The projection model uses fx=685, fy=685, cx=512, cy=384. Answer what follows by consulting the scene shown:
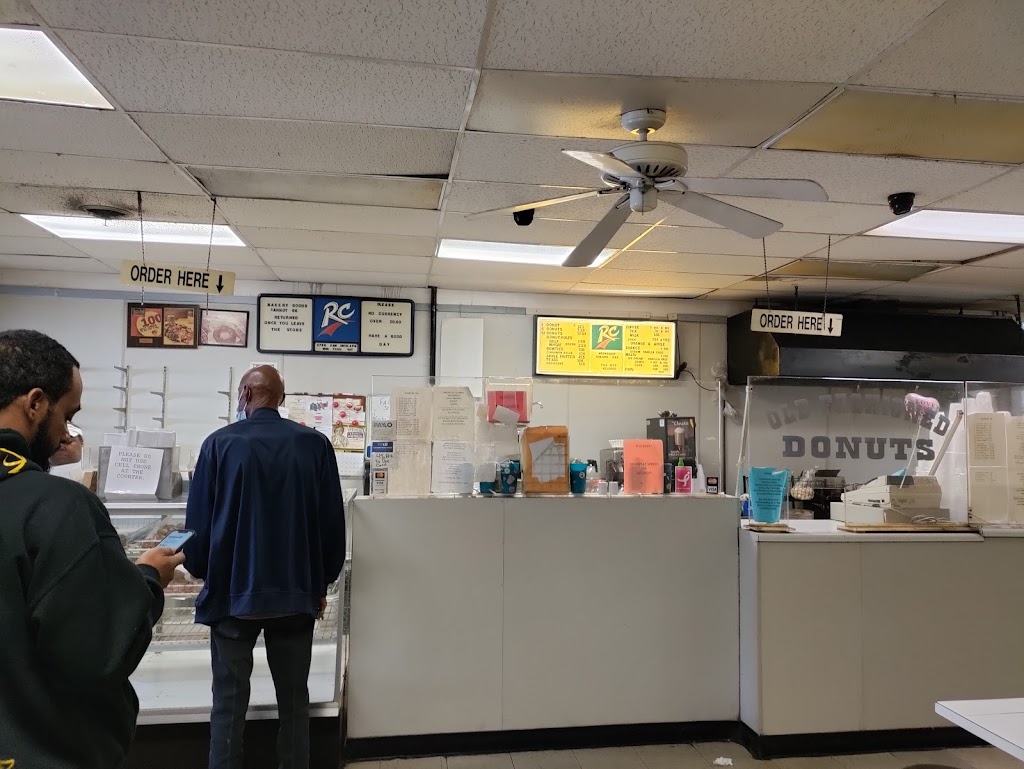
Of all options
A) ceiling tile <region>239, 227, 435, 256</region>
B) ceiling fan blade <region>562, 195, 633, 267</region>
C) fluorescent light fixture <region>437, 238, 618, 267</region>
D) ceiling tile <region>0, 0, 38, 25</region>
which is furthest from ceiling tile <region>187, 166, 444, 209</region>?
ceiling tile <region>0, 0, 38, 25</region>

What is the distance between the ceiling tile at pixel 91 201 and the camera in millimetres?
3557

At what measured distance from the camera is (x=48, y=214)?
3963 millimetres

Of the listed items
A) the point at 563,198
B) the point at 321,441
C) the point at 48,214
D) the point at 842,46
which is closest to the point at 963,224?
the point at 842,46

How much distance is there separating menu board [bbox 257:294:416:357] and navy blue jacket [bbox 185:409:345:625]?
127 inches

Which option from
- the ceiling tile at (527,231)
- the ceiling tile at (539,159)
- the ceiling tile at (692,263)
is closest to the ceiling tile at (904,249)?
the ceiling tile at (692,263)

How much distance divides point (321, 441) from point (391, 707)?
4.44 ft

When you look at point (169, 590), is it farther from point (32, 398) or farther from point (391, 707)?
point (32, 398)

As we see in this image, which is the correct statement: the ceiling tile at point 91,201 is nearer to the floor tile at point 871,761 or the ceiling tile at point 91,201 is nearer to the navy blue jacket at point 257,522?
the navy blue jacket at point 257,522

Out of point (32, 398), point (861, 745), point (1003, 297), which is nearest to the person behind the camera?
point (32, 398)

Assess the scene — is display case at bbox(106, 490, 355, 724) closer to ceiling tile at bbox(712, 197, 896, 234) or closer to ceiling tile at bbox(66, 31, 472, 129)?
ceiling tile at bbox(66, 31, 472, 129)

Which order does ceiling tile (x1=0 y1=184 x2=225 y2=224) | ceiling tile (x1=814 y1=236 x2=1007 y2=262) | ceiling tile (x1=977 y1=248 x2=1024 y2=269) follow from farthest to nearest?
1. ceiling tile (x1=977 y1=248 x2=1024 y2=269)
2. ceiling tile (x1=814 y1=236 x2=1007 y2=262)
3. ceiling tile (x1=0 y1=184 x2=225 y2=224)

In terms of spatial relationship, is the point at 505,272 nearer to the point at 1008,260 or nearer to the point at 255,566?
the point at 255,566

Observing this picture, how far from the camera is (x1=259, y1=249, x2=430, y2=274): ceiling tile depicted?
487 cm

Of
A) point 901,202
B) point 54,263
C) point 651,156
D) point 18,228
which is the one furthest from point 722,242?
point 54,263
